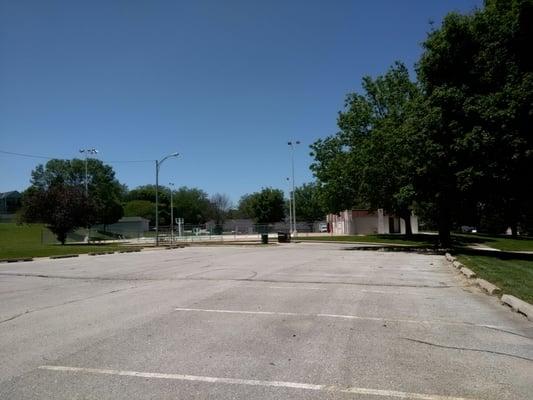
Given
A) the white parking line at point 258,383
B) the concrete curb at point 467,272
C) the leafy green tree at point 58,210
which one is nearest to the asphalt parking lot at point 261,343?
the white parking line at point 258,383

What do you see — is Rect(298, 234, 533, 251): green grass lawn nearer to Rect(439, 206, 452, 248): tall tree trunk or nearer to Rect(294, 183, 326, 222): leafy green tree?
Rect(439, 206, 452, 248): tall tree trunk

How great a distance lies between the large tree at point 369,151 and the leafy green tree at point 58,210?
2999 cm

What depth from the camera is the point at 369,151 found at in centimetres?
3809

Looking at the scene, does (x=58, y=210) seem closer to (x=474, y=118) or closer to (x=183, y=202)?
(x=474, y=118)

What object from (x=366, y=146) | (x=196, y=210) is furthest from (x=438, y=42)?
(x=196, y=210)

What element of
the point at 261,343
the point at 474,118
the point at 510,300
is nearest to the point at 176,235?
the point at 474,118

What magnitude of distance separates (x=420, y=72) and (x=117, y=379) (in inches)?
1090

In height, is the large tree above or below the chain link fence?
above

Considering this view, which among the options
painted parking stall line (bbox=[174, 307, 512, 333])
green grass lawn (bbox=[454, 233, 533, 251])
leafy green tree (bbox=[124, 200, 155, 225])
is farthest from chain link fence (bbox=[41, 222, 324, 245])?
painted parking stall line (bbox=[174, 307, 512, 333])

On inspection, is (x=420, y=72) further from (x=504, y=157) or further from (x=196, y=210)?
(x=196, y=210)

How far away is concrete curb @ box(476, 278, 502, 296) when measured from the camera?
43.3ft

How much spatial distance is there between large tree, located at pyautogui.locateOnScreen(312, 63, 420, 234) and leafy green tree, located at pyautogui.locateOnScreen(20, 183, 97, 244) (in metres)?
30.0

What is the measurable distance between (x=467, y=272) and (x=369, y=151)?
2080 centimetres

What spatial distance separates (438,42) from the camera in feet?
94.5
